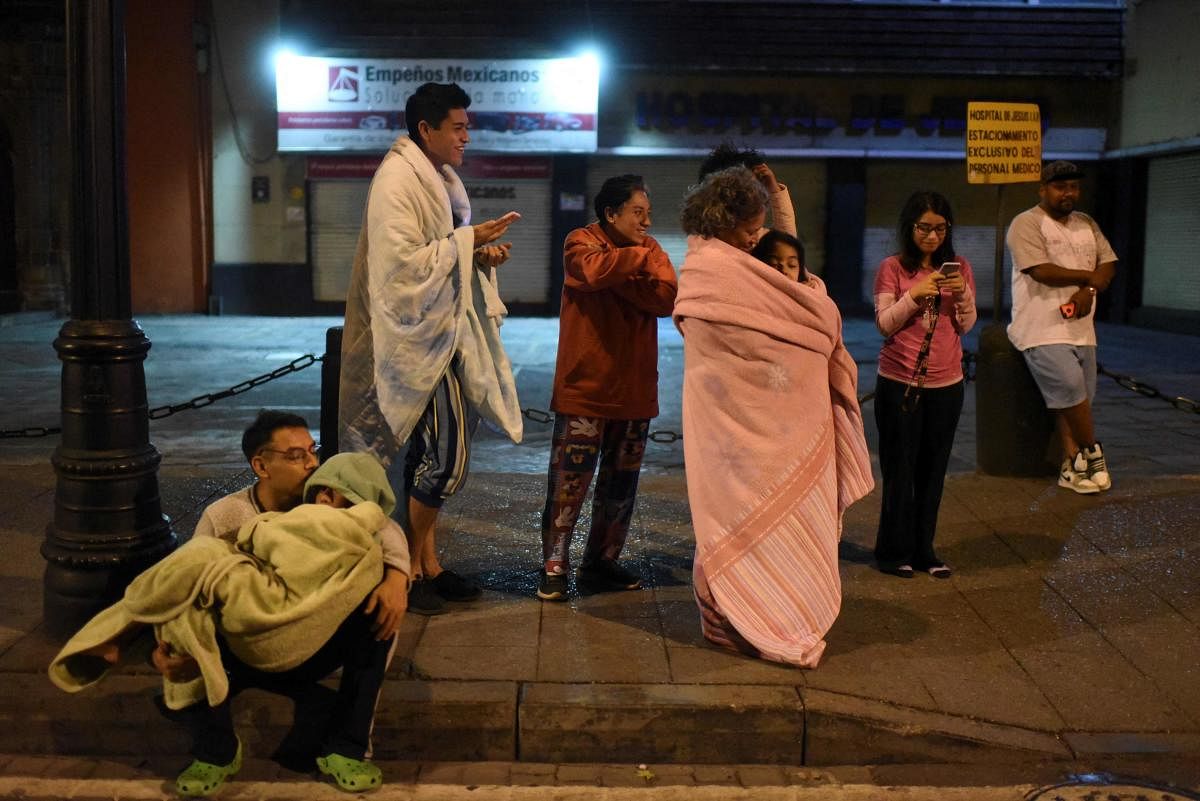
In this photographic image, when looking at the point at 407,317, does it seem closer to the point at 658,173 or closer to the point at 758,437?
the point at 758,437

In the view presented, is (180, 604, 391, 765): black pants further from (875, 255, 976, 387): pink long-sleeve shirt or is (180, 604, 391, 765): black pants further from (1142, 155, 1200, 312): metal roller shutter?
(1142, 155, 1200, 312): metal roller shutter

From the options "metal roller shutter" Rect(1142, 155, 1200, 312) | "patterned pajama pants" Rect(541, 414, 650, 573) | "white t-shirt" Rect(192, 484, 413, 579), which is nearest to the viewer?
"white t-shirt" Rect(192, 484, 413, 579)

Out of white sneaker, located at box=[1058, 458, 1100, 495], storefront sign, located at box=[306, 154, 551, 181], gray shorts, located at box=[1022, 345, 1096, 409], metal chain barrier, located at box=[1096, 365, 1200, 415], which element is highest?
storefront sign, located at box=[306, 154, 551, 181]

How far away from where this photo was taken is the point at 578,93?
20.0m

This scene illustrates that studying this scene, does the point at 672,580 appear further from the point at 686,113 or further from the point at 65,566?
the point at 686,113

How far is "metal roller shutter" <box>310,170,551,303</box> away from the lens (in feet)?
67.7

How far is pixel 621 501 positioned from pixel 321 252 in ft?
54.4

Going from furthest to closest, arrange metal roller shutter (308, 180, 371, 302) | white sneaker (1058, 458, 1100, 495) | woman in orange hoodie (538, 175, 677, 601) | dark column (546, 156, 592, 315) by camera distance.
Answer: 1. metal roller shutter (308, 180, 371, 302)
2. dark column (546, 156, 592, 315)
3. white sneaker (1058, 458, 1100, 495)
4. woman in orange hoodie (538, 175, 677, 601)

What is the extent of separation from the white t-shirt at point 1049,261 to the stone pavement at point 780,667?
894 mm

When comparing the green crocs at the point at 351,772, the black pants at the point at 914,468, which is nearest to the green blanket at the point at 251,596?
the green crocs at the point at 351,772

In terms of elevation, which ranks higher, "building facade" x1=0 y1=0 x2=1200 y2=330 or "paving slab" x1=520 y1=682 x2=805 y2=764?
"building facade" x1=0 y1=0 x2=1200 y2=330

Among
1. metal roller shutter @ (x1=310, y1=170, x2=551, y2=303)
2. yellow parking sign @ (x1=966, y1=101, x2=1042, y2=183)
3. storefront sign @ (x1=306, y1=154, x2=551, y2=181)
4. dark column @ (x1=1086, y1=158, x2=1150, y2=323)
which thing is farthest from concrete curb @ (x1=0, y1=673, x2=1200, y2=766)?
dark column @ (x1=1086, y1=158, x2=1150, y2=323)

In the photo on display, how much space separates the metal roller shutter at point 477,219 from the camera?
67.7ft

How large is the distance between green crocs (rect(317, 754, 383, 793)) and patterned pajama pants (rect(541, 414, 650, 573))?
1513 millimetres
